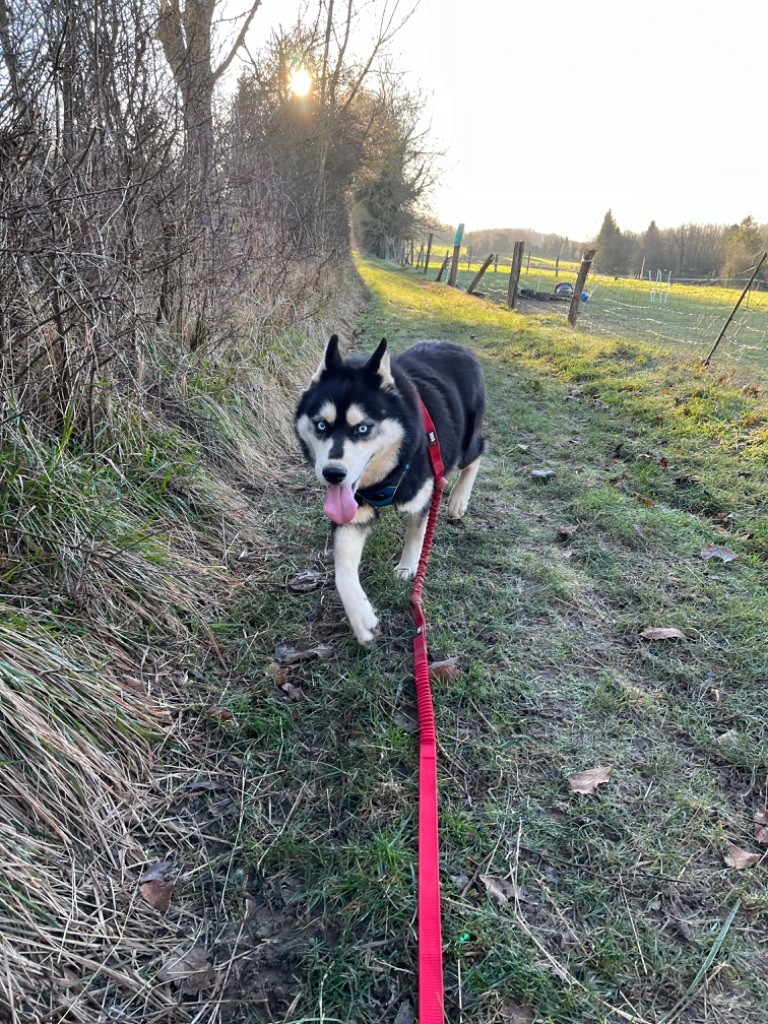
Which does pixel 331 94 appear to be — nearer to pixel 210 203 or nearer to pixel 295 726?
pixel 210 203

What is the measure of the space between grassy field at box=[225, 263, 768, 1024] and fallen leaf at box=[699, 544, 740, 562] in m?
0.03

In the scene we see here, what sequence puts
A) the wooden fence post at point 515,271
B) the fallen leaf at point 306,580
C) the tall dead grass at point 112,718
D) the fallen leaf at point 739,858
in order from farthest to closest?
the wooden fence post at point 515,271 → the fallen leaf at point 306,580 → the fallen leaf at point 739,858 → the tall dead grass at point 112,718

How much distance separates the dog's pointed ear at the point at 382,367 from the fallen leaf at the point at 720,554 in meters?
2.26

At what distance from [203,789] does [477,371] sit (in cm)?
337

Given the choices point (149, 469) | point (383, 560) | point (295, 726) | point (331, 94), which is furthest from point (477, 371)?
point (331, 94)

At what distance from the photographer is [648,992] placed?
4.78 feet

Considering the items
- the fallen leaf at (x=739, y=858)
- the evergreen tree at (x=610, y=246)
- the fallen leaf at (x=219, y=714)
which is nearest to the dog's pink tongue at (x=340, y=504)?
the fallen leaf at (x=219, y=714)

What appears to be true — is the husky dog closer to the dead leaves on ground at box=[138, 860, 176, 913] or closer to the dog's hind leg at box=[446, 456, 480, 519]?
the dog's hind leg at box=[446, 456, 480, 519]

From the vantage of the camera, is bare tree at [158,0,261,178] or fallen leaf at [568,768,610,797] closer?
fallen leaf at [568,768,610,797]

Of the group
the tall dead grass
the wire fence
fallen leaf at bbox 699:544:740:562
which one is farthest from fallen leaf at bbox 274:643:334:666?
the wire fence

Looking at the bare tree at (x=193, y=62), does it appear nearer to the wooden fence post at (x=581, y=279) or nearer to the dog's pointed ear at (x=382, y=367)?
the dog's pointed ear at (x=382, y=367)

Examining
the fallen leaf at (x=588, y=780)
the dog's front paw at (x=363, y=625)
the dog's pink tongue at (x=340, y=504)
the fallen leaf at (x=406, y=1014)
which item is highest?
the dog's pink tongue at (x=340, y=504)

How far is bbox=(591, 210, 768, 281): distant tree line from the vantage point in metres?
40.3

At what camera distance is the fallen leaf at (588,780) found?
199 cm
